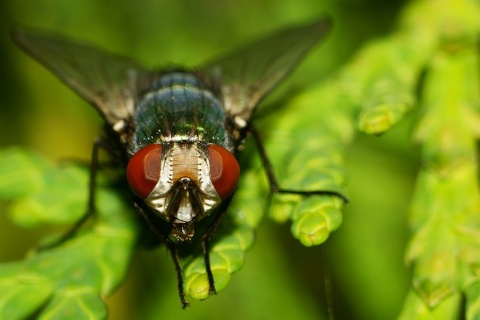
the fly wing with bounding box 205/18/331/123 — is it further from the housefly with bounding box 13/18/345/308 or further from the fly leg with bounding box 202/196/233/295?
the fly leg with bounding box 202/196/233/295

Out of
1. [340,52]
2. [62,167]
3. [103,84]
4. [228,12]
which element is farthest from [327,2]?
[62,167]

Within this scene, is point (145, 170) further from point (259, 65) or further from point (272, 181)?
point (259, 65)

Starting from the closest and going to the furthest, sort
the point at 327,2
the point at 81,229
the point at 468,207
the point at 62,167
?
1. the point at 468,207
2. the point at 81,229
3. the point at 62,167
4. the point at 327,2

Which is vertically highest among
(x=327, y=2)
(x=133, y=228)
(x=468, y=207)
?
(x=327, y=2)

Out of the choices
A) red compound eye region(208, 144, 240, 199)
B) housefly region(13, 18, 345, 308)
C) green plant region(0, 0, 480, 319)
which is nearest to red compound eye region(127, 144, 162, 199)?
housefly region(13, 18, 345, 308)

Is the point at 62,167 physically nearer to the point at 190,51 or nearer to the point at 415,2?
the point at 190,51

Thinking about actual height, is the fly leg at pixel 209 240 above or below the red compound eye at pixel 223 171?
below

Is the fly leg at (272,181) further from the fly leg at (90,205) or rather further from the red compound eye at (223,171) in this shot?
the fly leg at (90,205)

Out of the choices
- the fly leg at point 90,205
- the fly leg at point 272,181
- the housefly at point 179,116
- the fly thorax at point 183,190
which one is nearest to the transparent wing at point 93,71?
the housefly at point 179,116
